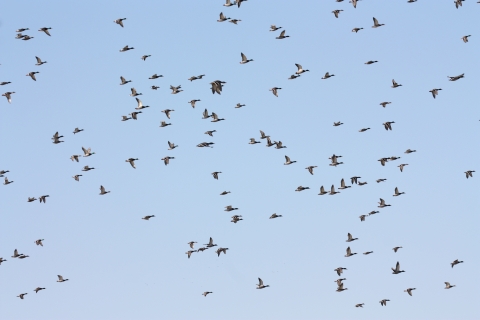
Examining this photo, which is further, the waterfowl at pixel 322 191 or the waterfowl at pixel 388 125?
the waterfowl at pixel 322 191

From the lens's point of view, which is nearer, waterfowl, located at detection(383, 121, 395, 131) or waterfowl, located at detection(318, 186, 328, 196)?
waterfowl, located at detection(383, 121, 395, 131)

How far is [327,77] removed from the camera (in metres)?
114

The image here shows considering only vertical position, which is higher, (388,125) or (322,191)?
(388,125)

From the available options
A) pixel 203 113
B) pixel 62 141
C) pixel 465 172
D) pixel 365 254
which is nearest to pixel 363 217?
pixel 365 254

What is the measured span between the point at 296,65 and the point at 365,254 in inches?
750

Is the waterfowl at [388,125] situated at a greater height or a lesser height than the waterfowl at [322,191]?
greater

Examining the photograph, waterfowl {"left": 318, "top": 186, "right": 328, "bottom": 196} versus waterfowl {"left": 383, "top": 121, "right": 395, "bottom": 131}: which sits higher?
waterfowl {"left": 383, "top": 121, "right": 395, "bottom": 131}

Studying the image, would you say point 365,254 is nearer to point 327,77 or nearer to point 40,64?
point 327,77

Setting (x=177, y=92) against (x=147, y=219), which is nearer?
(x=177, y=92)

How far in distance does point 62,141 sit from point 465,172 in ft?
118

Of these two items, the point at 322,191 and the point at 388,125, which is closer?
the point at 388,125

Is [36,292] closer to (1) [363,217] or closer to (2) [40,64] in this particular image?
(2) [40,64]

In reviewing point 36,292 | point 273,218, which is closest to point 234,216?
point 273,218

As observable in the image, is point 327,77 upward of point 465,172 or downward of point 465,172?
upward
